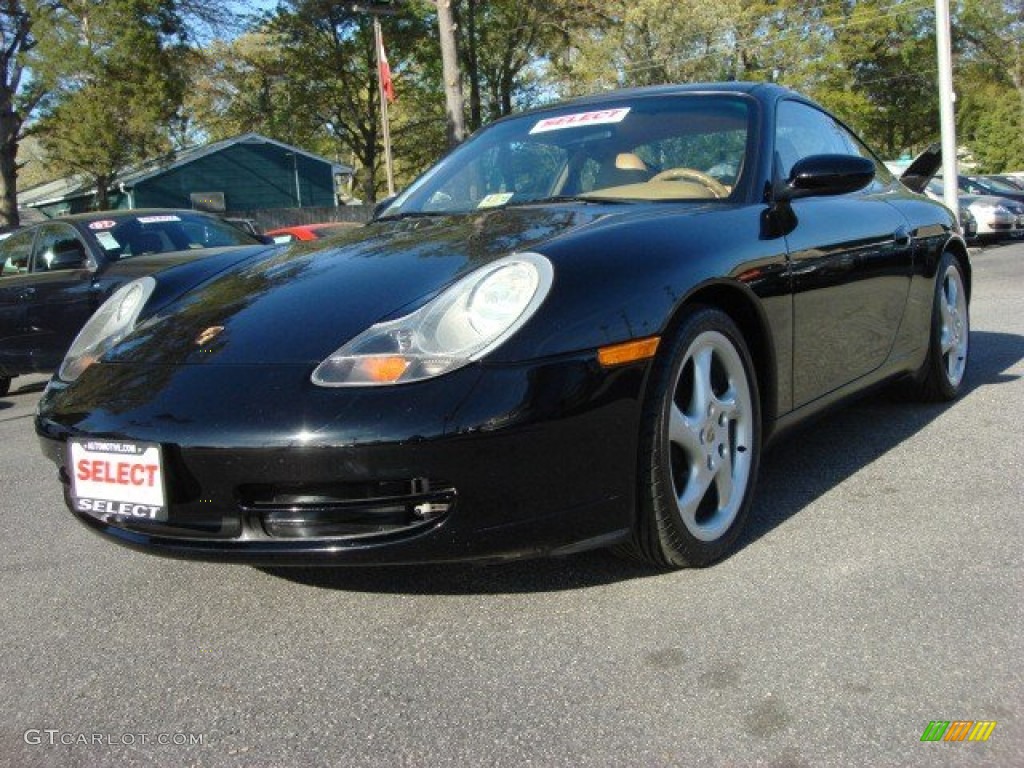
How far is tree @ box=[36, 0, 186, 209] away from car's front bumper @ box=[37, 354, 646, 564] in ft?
92.6

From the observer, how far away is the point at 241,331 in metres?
2.51

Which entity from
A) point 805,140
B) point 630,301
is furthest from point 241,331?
point 805,140

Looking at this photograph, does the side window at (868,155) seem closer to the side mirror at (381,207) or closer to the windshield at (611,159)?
the windshield at (611,159)

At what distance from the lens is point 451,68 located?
1698 cm

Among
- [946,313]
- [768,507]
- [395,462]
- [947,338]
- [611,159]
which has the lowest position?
[768,507]

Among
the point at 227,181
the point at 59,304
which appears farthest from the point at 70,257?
the point at 227,181

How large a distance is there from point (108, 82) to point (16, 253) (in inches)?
939

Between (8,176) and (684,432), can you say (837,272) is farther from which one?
(8,176)

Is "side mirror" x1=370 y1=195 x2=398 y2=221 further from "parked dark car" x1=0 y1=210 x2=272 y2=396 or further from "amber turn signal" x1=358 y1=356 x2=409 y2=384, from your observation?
"parked dark car" x1=0 y1=210 x2=272 y2=396

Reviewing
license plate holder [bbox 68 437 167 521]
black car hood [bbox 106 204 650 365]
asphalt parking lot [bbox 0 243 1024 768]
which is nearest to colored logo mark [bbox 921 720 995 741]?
asphalt parking lot [bbox 0 243 1024 768]

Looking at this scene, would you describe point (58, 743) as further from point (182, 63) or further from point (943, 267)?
point (182, 63)

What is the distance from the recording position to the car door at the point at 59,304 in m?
7.22

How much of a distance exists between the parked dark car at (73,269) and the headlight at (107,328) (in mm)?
3989

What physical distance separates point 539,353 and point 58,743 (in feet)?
4.22
